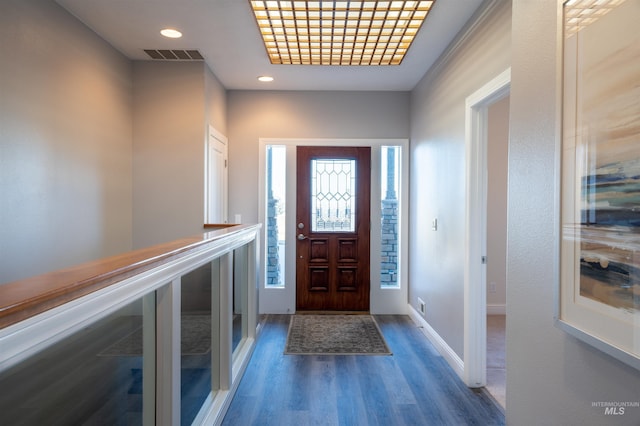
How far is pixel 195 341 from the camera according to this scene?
1.77 meters

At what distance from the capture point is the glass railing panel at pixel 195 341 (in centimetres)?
157

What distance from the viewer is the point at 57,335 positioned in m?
0.75

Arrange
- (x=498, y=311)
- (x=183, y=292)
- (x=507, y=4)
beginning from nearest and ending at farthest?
(x=183, y=292) < (x=507, y=4) < (x=498, y=311)

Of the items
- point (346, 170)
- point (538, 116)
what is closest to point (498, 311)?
point (346, 170)

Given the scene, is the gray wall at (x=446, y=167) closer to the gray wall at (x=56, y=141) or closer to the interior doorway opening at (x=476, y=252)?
the interior doorway opening at (x=476, y=252)

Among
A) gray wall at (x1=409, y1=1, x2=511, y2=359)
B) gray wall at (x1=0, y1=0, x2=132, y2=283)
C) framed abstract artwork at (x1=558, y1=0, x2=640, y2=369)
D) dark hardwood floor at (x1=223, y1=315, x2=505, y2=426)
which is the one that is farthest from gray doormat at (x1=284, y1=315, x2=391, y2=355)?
framed abstract artwork at (x1=558, y1=0, x2=640, y2=369)

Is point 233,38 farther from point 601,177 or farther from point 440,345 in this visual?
point 440,345

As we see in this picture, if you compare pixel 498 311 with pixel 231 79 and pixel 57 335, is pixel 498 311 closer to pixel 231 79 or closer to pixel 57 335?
pixel 231 79

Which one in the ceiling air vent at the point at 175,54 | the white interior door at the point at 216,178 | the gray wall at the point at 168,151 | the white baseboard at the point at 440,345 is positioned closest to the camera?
the white baseboard at the point at 440,345

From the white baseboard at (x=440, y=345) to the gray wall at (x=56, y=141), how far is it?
9.65 ft

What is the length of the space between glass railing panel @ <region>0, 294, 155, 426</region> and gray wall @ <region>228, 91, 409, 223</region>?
3138mm

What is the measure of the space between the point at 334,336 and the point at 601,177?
3.05 metres

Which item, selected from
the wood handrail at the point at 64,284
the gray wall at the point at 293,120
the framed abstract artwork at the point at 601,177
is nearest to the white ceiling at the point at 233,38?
the gray wall at the point at 293,120

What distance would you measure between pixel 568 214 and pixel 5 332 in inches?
50.5
